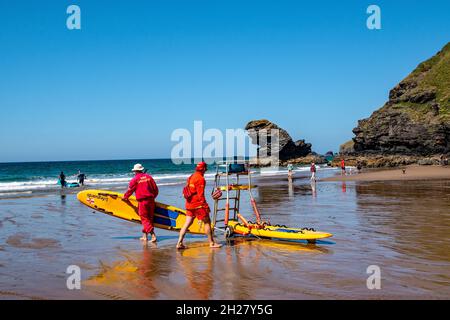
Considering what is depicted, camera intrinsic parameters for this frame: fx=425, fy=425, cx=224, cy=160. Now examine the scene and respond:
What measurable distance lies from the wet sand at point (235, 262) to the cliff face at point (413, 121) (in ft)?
154

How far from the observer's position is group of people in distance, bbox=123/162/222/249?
8.78 m

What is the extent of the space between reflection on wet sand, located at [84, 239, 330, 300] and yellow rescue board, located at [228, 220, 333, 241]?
0.21 metres

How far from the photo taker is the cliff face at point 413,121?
182 ft

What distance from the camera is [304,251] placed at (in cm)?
842

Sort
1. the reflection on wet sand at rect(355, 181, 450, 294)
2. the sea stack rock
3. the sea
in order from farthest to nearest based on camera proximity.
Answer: the sea stack rock
the sea
the reflection on wet sand at rect(355, 181, 450, 294)

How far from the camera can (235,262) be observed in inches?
299

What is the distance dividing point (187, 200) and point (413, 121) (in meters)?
56.6

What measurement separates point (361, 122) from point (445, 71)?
16.0 meters

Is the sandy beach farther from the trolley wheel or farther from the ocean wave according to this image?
the trolley wheel

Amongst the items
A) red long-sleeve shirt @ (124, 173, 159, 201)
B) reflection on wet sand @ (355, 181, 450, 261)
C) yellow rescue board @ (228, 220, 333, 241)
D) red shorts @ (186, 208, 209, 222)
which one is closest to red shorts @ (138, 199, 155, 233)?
red long-sleeve shirt @ (124, 173, 159, 201)

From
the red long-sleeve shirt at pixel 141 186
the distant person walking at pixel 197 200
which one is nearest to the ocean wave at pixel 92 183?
the red long-sleeve shirt at pixel 141 186

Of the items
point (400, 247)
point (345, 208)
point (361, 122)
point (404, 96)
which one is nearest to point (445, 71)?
point (404, 96)

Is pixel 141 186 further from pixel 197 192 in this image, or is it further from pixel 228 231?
pixel 228 231

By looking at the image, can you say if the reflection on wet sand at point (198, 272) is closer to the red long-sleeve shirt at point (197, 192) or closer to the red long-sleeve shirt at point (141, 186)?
the red long-sleeve shirt at point (197, 192)
